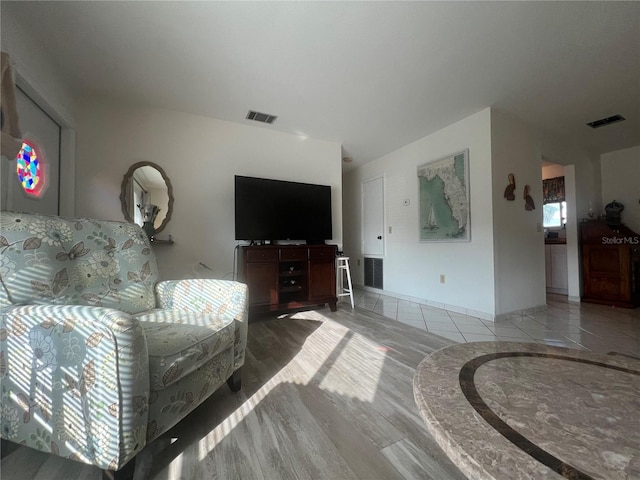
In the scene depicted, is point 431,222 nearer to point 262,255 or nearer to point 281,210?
point 281,210

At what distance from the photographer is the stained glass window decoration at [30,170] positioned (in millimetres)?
1622

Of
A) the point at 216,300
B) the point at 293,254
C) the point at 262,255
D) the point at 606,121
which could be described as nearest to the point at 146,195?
the point at 262,255

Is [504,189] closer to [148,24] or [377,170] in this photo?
[377,170]

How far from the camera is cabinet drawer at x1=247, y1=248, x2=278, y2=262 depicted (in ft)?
8.24

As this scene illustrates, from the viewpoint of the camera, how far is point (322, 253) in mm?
2881

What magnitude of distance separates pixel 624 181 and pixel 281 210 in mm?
5138

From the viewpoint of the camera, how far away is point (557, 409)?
17.9 inches

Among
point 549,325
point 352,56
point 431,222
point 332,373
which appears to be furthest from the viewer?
point 431,222

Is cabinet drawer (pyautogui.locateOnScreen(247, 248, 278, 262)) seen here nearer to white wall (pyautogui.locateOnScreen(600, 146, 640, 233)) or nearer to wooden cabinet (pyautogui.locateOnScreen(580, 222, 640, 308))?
wooden cabinet (pyautogui.locateOnScreen(580, 222, 640, 308))

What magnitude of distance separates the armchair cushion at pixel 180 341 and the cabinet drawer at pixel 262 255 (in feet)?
3.80

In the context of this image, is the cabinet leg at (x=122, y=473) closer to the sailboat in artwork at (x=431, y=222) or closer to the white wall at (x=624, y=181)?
the sailboat in artwork at (x=431, y=222)

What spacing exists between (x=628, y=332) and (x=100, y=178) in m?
5.17

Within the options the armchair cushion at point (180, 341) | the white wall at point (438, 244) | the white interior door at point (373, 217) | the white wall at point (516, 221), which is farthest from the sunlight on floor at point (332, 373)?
the white interior door at point (373, 217)

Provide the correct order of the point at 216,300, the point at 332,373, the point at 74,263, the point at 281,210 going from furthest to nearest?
1. the point at 281,210
2. the point at 332,373
3. the point at 216,300
4. the point at 74,263
